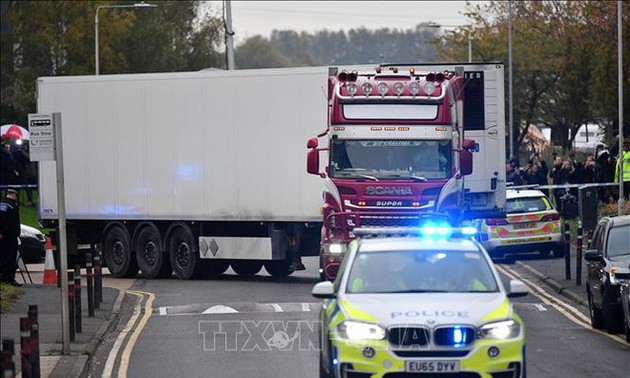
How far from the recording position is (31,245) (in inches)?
1384

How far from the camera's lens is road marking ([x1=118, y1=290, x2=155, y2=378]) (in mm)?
17652

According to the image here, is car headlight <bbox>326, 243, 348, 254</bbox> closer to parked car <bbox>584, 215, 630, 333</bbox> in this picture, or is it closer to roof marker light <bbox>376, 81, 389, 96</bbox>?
roof marker light <bbox>376, 81, 389, 96</bbox>

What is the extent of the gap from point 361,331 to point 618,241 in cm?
804

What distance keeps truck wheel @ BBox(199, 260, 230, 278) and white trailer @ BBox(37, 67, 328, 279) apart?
0.12 ft

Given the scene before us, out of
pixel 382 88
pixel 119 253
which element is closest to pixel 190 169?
pixel 119 253

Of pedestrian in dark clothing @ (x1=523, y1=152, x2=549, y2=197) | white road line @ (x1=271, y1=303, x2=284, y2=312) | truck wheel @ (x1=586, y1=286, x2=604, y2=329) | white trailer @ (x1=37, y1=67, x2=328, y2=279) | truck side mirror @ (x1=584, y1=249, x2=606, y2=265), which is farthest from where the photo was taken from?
pedestrian in dark clothing @ (x1=523, y1=152, x2=549, y2=197)

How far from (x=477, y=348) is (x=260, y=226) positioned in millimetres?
16123

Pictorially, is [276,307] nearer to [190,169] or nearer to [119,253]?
[190,169]

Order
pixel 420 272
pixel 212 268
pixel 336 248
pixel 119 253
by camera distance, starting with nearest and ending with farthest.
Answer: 1. pixel 420 272
2. pixel 336 248
3. pixel 212 268
4. pixel 119 253

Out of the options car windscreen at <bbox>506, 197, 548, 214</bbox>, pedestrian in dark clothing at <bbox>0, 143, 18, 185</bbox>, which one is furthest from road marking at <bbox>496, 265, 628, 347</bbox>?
pedestrian in dark clothing at <bbox>0, 143, 18, 185</bbox>

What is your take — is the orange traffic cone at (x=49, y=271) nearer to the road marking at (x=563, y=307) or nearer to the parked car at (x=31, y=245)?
the parked car at (x=31, y=245)

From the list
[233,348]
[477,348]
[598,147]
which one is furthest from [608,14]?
[477,348]

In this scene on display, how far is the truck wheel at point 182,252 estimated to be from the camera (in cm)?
3006

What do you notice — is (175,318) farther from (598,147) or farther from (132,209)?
(598,147)
